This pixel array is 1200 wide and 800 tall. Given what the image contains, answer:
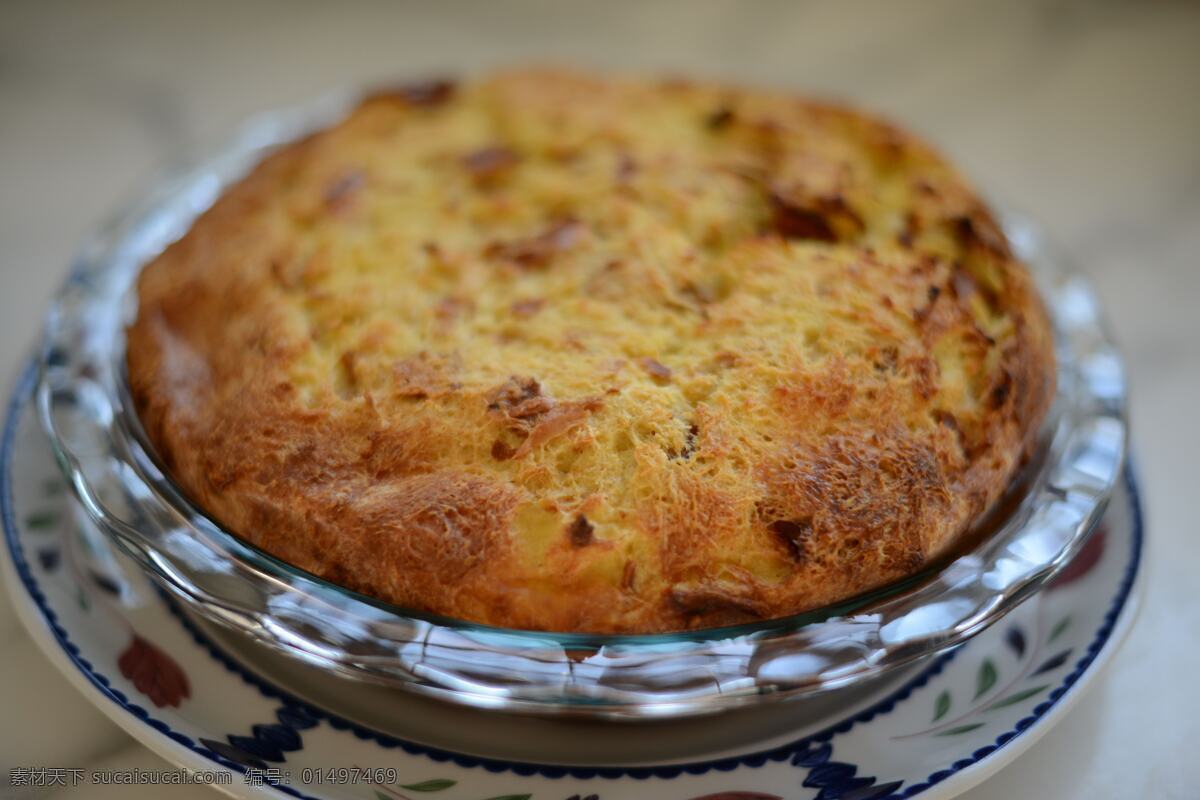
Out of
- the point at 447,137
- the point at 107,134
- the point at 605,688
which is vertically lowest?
the point at 605,688

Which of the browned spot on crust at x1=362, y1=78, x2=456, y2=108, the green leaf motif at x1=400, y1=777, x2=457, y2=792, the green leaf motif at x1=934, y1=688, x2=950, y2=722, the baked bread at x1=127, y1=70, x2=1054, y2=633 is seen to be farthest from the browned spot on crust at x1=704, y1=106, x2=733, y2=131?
the green leaf motif at x1=400, y1=777, x2=457, y2=792

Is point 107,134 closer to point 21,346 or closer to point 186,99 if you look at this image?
point 186,99

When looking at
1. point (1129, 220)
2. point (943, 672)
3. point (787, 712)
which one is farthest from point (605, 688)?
point (1129, 220)

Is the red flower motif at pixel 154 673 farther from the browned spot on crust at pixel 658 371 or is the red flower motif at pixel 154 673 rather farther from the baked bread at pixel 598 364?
the browned spot on crust at pixel 658 371

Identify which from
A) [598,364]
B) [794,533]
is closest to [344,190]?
[598,364]

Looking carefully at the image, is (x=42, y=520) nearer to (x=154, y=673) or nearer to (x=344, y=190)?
(x=154, y=673)

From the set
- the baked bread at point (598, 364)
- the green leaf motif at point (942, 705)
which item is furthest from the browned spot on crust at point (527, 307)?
the green leaf motif at point (942, 705)

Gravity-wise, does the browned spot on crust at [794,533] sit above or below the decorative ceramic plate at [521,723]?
above
